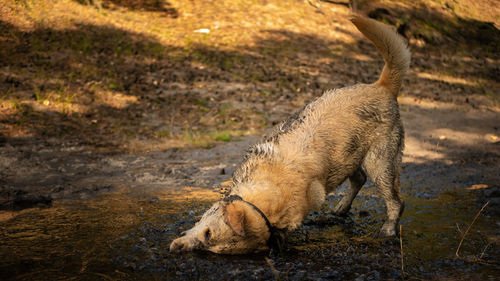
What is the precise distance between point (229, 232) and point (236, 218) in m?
0.25

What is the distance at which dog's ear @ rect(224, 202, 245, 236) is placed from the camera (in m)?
3.83

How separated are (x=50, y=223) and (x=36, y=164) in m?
2.50

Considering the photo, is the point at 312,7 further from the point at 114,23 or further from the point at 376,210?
the point at 376,210

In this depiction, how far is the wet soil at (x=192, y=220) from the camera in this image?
3889 mm

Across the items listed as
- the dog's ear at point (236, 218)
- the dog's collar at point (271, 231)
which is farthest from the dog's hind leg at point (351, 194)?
the dog's ear at point (236, 218)

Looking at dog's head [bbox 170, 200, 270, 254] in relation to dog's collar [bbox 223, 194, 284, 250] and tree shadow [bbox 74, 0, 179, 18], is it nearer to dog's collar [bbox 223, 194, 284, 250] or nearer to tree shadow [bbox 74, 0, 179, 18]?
dog's collar [bbox 223, 194, 284, 250]

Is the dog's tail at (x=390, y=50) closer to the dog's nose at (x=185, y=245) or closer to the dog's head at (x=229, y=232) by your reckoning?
the dog's head at (x=229, y=232)

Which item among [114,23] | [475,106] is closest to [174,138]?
[114,23]

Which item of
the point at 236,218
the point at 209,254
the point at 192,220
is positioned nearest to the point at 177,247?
the point at 209,254

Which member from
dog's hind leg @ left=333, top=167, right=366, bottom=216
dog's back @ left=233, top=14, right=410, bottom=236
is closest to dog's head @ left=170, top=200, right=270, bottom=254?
dog's back @ left=233, top=14, right=410, bottom=236

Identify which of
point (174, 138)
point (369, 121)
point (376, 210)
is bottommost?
point (174, 138)

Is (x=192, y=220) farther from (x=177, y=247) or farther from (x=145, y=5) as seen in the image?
(x=145, y=5)

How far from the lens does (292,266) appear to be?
4.01 meters

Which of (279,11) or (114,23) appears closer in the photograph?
(114,23)
